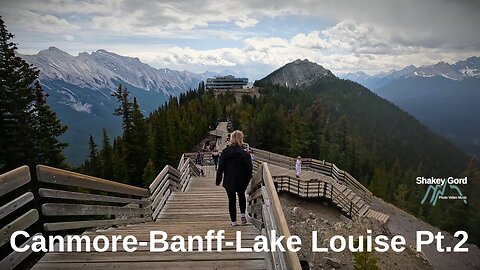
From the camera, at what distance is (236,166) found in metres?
6.11

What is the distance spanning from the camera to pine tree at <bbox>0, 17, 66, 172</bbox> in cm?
1989

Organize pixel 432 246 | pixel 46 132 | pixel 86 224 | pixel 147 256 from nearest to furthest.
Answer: pixel 147 256 → pixel 86 224 → pixel 46 132 → pixel 432 246

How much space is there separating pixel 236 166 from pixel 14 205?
3393 millimetres

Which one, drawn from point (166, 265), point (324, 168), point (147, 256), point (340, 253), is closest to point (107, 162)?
point (324, 168)

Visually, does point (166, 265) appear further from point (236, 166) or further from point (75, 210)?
point (236, 166)

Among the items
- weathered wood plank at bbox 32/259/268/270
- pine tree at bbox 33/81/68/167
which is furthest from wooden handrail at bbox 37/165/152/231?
pine tree at bbox 33/81/68/167

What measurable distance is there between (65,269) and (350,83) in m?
180

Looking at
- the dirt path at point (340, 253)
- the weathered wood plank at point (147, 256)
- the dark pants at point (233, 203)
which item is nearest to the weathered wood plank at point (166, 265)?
the weathered wood plank at point (147, 256)

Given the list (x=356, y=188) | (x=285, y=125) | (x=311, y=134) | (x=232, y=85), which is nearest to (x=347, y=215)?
(x=356, y=188)

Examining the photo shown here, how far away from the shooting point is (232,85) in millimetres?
144750

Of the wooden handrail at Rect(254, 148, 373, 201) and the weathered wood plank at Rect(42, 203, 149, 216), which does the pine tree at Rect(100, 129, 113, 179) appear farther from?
the weathered wood plank at Rect(42, 203, 149, 216)

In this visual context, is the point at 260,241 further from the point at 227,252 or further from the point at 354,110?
the point at 354,110

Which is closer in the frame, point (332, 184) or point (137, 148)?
point (332, 184)

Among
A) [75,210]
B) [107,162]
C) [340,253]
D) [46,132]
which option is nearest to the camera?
[75,210]
